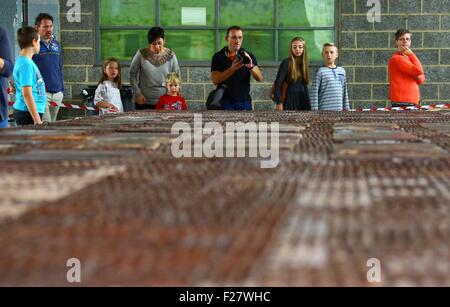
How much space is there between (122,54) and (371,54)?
2325 mm

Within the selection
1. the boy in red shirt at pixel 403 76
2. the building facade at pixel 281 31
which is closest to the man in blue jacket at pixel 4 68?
the boy in red shirt at pixel 403 76

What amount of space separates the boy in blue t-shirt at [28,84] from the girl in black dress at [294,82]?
168cm

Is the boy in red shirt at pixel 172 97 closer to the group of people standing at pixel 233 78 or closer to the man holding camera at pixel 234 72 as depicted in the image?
the group of people standing at pixel 233 78

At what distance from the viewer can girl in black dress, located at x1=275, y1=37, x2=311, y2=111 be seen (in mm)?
→ 5559

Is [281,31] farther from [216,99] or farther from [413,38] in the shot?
[216,99]

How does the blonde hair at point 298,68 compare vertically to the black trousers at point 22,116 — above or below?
above

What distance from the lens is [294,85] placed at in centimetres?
557

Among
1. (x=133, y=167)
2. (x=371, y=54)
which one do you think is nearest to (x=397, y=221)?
(x=133, y=167)

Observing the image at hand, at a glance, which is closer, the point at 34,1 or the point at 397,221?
the point at 397,221

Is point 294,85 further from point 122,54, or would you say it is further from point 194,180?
point 194,180

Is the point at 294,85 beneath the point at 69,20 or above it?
beneath

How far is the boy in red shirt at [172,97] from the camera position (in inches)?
216

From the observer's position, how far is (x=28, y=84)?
4.36 m
